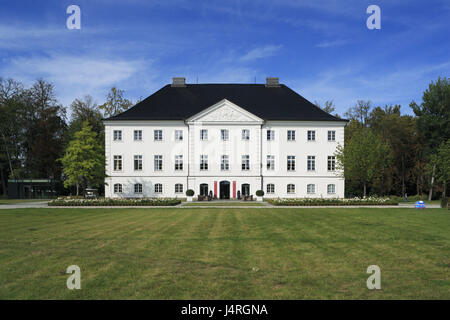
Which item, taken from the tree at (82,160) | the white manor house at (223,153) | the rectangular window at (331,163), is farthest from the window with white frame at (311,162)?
the tree at (82,160)

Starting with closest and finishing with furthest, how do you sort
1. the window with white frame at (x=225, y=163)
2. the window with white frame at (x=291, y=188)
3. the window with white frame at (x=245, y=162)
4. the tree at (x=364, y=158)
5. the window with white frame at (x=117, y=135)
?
the tree at (x=364, y=158), the window with white frame at (x=225, y=163), the window with white frame at (x=245, y=162), the window with white frame at (x=291, y=188), the window with white frame at (x=117, y=135)

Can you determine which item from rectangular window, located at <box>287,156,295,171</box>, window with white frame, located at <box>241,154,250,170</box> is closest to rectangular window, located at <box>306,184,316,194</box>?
rectangular window, located at <box>287,156,295,171</box>

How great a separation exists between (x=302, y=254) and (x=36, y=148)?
2003 inches

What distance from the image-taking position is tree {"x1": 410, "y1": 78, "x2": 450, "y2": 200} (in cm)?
4422

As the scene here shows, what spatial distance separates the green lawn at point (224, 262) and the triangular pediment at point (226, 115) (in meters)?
28.3

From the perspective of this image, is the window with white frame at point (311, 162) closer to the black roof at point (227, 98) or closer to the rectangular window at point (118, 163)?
the black roof at point (227, 98)

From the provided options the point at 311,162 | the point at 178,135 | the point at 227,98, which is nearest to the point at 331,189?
the point at 311,162

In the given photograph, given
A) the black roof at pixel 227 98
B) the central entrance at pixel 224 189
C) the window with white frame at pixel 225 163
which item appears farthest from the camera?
the black roof at pixel 227 98

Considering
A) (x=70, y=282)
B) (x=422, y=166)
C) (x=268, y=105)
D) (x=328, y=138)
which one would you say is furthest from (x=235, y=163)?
(x=70, y=282)

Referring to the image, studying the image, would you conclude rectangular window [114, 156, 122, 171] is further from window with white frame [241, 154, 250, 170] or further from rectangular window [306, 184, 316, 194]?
rectangular window [306, 184, 316, 194]

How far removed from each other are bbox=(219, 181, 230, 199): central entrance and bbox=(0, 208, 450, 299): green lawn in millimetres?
27034

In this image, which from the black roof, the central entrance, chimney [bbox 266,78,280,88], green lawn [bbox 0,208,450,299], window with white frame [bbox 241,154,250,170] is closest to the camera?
green lawn [bbox 0,208,450,299]

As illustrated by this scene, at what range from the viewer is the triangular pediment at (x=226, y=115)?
134 ft

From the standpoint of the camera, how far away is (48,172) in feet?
174
